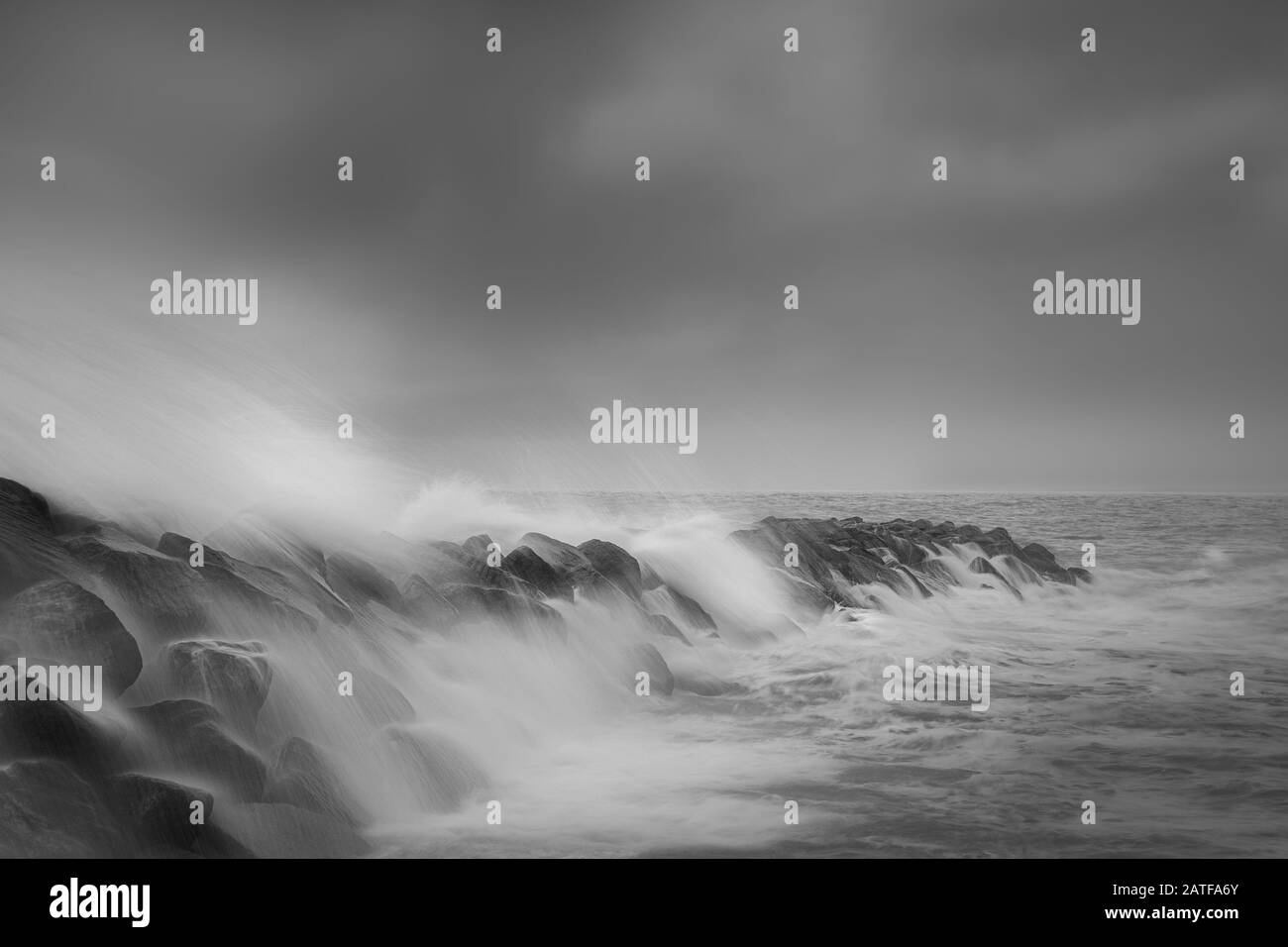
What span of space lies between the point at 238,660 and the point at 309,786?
3.54 feet

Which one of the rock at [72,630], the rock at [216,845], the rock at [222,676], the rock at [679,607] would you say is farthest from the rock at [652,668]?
the rock at [72,630]

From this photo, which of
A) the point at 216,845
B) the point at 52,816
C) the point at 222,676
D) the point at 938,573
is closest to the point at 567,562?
the point at 222,676

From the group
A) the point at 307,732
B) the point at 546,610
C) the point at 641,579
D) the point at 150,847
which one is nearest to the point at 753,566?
the point at 641,579

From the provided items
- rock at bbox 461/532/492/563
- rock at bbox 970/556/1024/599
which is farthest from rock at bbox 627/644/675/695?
rock at bbox 970/556/1024/599

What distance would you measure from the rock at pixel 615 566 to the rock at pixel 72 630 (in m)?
5.84

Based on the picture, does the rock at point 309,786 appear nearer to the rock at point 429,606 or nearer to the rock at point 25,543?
the rock at point 25,543

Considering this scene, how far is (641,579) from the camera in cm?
1207

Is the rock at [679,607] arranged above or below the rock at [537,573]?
below

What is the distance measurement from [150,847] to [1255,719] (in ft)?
39.2

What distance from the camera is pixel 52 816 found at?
5.15 metres

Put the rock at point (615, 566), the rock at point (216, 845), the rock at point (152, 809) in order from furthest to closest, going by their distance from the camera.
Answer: the rock at point (615, 566) < the rock at point (216, 845) < the rock at point (152, 809)

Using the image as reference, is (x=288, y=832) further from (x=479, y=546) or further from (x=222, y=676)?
(x=479, y=546)

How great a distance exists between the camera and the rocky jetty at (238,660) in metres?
5.41
